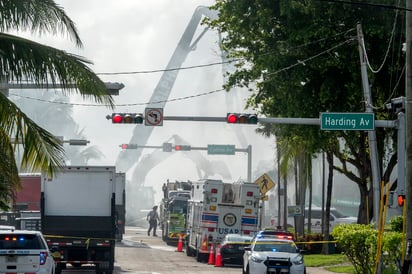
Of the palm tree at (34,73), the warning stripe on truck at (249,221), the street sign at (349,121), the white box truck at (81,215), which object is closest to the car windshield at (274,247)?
the street sign at (349,121)

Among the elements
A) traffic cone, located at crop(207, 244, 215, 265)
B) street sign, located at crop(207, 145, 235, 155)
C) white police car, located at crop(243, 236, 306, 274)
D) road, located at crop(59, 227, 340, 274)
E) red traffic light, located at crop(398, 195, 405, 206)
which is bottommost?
road, located at crop(59, 227, 340, 274)

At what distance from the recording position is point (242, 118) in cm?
3444

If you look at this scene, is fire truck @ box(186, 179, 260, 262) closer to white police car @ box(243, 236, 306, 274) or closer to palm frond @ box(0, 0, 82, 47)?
white police car @ box(243, 236, 306, 274)

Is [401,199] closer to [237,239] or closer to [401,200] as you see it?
[401,200]

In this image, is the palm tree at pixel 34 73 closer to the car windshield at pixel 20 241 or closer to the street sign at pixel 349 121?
the car windshield at pixel 20 241

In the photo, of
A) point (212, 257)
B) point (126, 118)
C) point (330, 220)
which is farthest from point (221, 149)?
point (126, 118)

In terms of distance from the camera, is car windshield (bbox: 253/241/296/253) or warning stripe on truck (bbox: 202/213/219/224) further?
warning stripe on truck (bbox: 202/213/219/224)

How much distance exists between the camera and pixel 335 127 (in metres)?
32.0

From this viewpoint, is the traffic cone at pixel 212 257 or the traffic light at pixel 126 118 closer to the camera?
the traffic light at pixel 126 118

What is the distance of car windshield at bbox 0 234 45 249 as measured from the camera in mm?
25234

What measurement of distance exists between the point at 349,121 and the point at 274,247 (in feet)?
15.7

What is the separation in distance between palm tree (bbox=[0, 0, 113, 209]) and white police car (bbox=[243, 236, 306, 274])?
40.6 feet

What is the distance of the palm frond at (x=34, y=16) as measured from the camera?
67.2 ft

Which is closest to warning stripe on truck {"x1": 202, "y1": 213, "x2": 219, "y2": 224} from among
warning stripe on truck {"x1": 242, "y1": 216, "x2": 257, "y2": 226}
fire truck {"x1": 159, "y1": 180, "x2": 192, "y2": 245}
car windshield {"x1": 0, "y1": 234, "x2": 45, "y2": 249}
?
warning stripe on truck {"x1": 242, "y1": 216, "x2": 257, "y2": 226}
